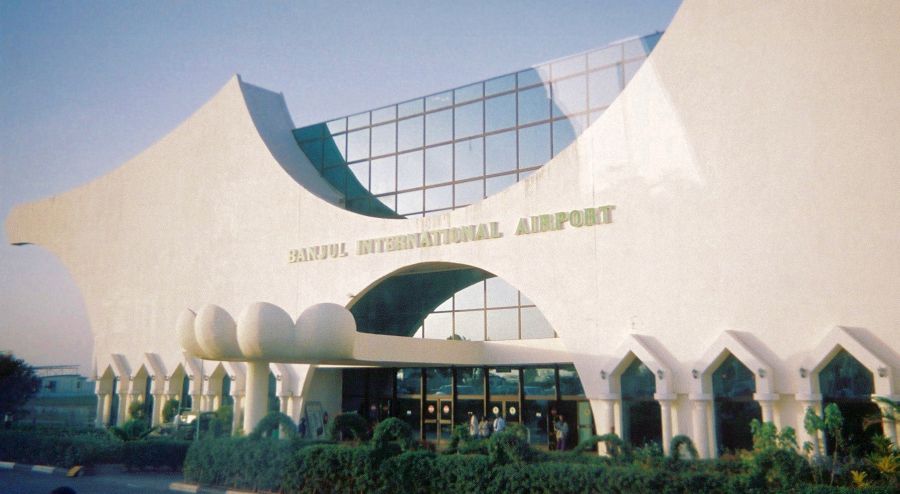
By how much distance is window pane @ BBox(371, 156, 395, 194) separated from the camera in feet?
105

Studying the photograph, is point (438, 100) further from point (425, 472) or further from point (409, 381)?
point (425, 472)

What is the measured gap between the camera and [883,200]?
18.6 meters

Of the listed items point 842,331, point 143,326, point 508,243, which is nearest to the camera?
point 842,331

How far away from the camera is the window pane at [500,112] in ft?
94.8

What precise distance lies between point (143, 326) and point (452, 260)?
57.7ft

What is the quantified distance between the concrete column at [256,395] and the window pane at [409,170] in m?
12.7

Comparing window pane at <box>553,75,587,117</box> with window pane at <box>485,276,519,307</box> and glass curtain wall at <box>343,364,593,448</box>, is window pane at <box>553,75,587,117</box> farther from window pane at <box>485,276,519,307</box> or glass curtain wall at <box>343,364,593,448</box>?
glass curtain wall at <box>343,364,593,448</box>

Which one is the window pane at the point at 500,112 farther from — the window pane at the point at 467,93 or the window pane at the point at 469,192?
the window pane at the point at 469,192

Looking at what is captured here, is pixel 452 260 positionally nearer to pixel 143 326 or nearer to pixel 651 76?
pixel 651 76

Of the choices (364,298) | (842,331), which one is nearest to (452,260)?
(364,298)

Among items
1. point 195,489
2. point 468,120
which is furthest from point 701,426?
point 468,120

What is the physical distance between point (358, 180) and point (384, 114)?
307cm

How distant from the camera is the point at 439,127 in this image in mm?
30797

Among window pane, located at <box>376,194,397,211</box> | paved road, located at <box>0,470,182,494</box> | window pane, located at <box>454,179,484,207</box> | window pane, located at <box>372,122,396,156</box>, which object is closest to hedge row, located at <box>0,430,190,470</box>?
paved road, located at <box>0,470,182,494</box>
